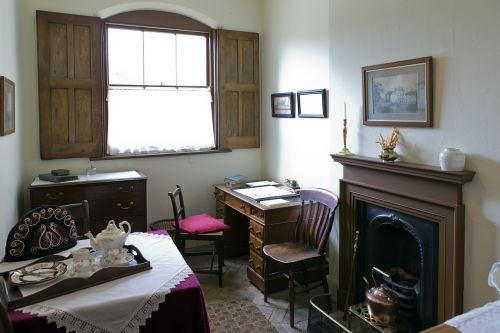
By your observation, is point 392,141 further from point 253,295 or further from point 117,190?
point 117,190

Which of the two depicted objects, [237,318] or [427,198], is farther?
[237,318]

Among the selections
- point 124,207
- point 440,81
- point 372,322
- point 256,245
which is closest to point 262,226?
point 256,245

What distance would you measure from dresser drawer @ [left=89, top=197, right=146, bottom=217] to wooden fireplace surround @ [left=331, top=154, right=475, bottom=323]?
6.12 feet

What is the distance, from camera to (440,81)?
91.8 inches

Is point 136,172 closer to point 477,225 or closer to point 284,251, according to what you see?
point 284,251

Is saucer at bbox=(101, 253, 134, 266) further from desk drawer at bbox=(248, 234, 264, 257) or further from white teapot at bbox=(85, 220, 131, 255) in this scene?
desk drawer at bbox=(248, 234, 264, 257)

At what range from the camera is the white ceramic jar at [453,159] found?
2.16 metres

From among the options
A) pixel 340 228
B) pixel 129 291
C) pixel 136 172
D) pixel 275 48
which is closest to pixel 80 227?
pixel 136 172

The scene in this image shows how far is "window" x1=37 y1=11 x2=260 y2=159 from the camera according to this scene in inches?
148

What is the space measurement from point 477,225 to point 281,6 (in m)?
2.99

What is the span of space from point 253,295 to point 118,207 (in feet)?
Result: 4.70

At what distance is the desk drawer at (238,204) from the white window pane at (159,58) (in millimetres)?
1421

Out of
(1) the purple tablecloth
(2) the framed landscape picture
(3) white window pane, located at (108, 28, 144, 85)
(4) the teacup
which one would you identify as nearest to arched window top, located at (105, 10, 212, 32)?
(3) white window pane, located at (108, 28, 144, 85)

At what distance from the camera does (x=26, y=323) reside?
1549 mm
